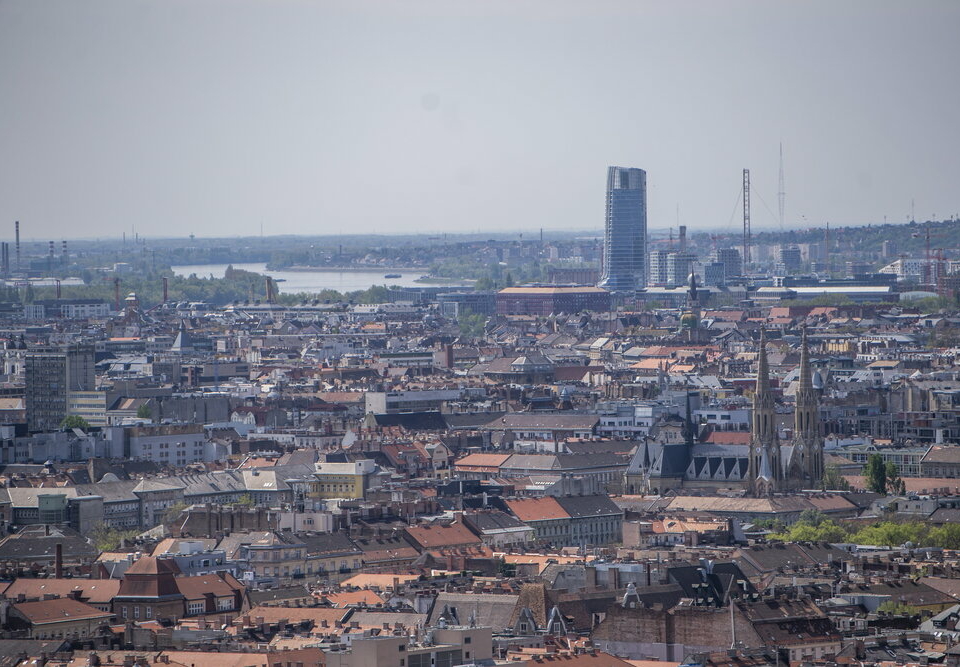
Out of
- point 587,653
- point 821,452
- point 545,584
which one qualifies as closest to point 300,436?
point 821,452

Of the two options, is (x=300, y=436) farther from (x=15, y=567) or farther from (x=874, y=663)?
(x=874, y=663)

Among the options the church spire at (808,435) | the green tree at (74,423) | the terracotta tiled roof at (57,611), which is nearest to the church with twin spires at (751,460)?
the church spire at (808,435)

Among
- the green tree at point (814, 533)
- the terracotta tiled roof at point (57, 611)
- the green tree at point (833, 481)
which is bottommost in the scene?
the green tree at point (833, 481)

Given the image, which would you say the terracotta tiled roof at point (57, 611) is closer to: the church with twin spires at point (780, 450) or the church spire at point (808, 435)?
the church with twin spires at point (780, 450)

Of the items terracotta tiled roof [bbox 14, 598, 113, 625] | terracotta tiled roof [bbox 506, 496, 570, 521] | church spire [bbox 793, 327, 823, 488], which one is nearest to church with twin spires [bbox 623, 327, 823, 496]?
church spire [bbox 793, 327, 823, 488]

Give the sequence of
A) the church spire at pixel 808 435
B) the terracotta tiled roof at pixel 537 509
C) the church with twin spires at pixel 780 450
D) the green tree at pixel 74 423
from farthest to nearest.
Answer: the green tree at pixel 74 423 → the church spire at pixel 808 435 → the church with twin spires at pixel 780 450 → the terracotta tiled roof at pixel 537 509

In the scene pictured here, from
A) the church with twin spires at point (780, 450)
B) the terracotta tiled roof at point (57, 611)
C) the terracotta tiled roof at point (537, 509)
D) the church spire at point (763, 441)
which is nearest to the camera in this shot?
the terracotta tiled roof at point (57, 611)

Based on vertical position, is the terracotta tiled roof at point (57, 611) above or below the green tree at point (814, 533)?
above

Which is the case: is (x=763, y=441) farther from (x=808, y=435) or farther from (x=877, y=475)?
(x=877, y=475)
